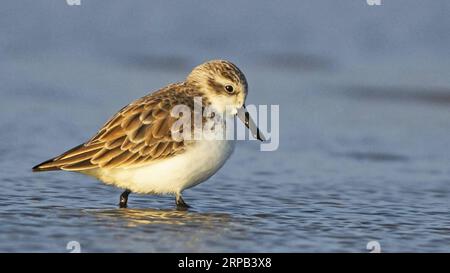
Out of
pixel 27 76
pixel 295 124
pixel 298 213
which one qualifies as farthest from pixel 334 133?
pixel 27 76

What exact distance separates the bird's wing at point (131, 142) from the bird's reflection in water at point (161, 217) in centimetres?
45

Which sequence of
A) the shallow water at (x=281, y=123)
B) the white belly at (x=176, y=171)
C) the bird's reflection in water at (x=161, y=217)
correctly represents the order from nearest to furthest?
the shallow water at (x=281, y=123) < the bird's reflection in water at (x=161, y=217) < the white belly at (x=176, y=171)

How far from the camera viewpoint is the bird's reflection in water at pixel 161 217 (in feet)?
29.3

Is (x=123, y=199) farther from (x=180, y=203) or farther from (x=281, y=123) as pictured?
(x=281, y=123)

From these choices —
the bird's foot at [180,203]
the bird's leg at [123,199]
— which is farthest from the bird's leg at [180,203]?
the bird's leg at [123,199]

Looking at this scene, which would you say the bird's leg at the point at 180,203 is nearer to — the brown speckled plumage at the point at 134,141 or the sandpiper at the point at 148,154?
the sandpiper at the point at 148,154

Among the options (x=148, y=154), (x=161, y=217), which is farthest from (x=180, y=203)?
(x=148, y=154)

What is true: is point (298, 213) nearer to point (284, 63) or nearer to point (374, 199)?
point (374, 199)

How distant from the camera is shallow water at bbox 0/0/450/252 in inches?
345

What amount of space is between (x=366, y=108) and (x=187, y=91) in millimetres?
5548

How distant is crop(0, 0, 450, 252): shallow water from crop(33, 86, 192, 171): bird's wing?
47cm

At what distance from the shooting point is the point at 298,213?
9.61 m

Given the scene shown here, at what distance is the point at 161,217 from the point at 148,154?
58 cm

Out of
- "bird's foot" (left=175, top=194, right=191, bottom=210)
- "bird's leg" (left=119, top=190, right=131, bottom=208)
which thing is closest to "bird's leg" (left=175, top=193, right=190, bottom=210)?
"bird's foot" (left=175, top=194, right=191, bottom=210)
